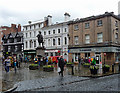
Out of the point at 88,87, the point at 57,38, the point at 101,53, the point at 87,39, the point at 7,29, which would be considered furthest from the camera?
the point at 7,29

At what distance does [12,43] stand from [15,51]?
375 centimetres

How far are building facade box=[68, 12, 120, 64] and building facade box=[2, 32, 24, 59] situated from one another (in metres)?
23.5

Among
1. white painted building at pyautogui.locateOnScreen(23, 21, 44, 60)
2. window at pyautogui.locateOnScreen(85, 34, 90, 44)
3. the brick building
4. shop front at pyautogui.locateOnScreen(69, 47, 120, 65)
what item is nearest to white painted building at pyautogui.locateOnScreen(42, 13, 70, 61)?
white painted building at pyautogui.locateOnScreen(23, 21, 44, 60)

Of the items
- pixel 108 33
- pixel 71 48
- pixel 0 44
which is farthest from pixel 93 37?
pixel 0 44

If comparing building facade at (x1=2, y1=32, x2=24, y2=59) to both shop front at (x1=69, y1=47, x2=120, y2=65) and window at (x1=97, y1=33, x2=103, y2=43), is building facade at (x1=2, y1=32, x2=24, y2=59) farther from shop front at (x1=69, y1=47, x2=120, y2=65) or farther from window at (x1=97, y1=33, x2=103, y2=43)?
window at (x1=97, y1=33, x2=103, y2=43)

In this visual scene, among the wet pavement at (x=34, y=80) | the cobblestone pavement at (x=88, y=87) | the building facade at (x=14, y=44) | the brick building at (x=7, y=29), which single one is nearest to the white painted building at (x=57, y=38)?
the building facade at (x=14, y=44)

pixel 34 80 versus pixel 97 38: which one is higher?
pixel 97 38

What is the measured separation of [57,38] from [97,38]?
12283 millimetres

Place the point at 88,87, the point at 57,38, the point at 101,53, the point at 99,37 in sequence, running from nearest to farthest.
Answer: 1. the point at 88,87
2. the point at 101,53
3. the point at 99,37
4. the point at 57,38

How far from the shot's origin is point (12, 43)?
2219 inches

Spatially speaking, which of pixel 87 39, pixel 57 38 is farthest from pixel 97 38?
pixel 57 38

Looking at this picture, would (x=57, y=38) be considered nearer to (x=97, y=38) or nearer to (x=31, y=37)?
(x=31, y=37)

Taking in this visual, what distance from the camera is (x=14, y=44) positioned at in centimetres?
5541

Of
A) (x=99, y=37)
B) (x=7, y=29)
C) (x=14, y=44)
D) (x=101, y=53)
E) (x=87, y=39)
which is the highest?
(x=7, y=29)
